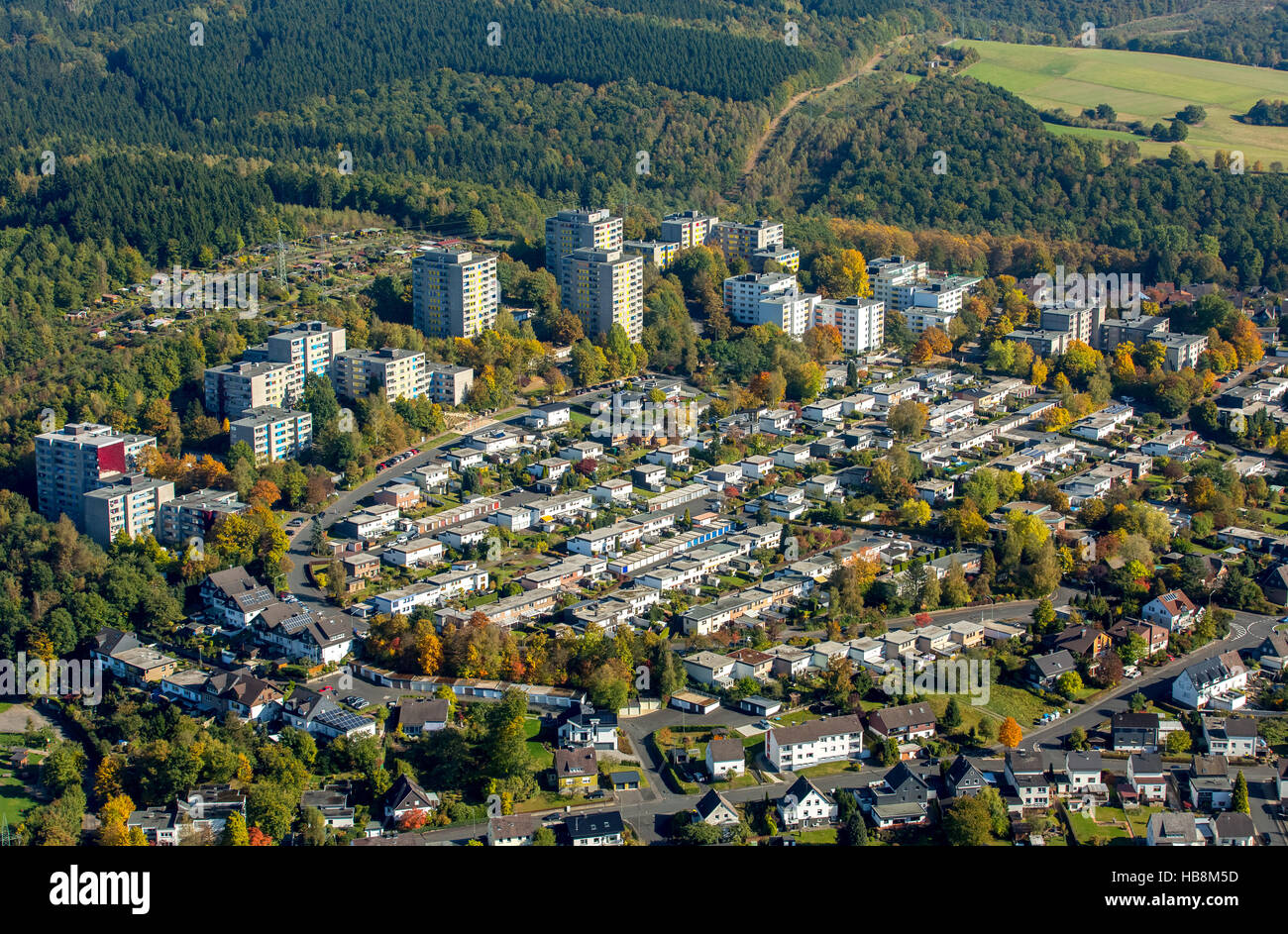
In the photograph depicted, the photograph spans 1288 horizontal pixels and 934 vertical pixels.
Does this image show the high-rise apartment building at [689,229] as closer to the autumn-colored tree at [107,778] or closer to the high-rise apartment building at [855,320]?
the high-rise apartment building at [855,320]

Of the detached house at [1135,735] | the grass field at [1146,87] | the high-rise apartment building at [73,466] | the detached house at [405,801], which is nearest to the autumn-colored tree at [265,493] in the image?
the high-rise apartment building at [73,466]

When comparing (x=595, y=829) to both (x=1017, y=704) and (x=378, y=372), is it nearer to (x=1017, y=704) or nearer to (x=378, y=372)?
(x=1017, y=704)

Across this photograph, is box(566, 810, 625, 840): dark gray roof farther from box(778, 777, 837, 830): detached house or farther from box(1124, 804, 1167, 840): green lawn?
box(1124, 804, 1167, 840): green lawn

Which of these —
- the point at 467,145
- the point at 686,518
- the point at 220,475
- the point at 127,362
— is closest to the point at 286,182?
the point at 467,145

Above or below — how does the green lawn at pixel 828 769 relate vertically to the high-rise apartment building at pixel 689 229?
below

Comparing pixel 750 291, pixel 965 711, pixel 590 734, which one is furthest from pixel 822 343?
pixel 590 734

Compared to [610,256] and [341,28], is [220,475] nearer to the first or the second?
[610,256]
